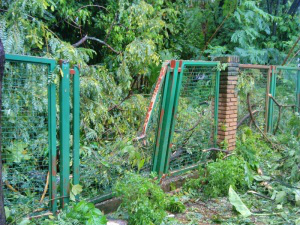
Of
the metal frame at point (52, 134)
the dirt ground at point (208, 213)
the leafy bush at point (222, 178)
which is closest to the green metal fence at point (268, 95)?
the leafy bush at point (222, 178)

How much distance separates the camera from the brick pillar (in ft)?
19.1

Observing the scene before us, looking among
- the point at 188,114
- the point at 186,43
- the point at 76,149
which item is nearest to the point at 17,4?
the point at 76,149

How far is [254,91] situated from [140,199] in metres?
4.48

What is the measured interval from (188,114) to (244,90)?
5.49ft

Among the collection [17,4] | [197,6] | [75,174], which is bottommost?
[75,174]

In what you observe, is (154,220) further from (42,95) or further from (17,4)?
(17,4)

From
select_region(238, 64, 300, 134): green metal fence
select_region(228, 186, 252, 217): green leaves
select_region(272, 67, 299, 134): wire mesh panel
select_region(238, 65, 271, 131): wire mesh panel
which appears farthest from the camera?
select_region(272, 67, 299, 134): wire mesh panel

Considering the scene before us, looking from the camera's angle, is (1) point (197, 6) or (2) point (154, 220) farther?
(1) point (197, 6)

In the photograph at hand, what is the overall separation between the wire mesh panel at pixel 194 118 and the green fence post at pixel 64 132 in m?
2.10

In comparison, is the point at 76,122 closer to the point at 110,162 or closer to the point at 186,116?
the point at 110,162

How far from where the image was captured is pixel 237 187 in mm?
5250

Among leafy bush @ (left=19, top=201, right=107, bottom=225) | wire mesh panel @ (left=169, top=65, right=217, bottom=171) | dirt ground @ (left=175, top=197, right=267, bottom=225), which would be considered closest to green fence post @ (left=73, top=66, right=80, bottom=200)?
leafy bush @ (left=19, top=201, right=107, bottom=225)

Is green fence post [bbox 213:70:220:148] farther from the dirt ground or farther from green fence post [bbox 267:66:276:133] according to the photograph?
green fence post [bbox 267:66:276:133]

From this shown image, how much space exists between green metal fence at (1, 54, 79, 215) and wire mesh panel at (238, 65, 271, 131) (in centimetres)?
388
